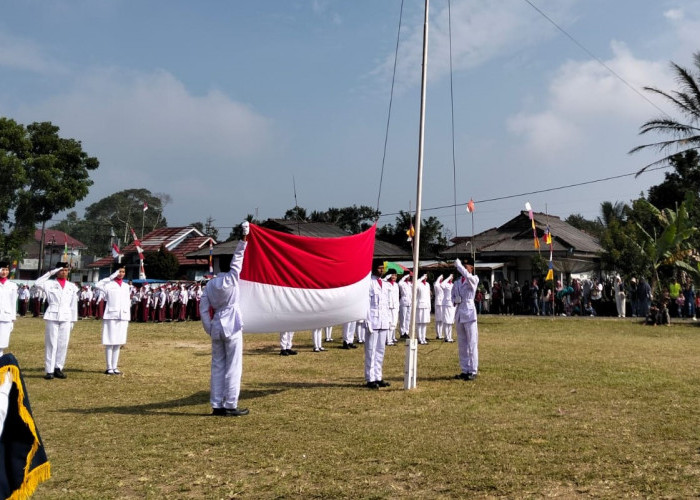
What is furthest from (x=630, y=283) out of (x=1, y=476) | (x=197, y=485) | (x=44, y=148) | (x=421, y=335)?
(x=44, y=148)

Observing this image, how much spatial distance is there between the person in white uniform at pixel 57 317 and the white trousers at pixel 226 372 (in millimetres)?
4954

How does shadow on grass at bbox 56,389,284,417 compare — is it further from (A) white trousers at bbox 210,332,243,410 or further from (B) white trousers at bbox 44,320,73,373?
(B) white trousers at bbox 44,320,73,373

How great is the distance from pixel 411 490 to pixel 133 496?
231cm

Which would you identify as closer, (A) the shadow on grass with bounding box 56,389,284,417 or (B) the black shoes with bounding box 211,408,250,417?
(B) the black shoes with bounding box 211,408,250,417

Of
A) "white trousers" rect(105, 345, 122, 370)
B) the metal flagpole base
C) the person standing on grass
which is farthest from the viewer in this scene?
"white trousers" rect(105, 345, 122, 370)

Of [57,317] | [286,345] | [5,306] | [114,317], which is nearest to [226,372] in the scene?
[57,317]

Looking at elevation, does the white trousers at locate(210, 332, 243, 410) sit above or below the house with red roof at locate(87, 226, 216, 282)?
below

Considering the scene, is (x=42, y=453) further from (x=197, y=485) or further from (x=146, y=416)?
(x=146, y=416)

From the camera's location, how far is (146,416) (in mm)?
8281

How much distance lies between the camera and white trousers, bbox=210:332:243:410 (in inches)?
324

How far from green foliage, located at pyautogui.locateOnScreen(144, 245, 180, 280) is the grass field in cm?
3233

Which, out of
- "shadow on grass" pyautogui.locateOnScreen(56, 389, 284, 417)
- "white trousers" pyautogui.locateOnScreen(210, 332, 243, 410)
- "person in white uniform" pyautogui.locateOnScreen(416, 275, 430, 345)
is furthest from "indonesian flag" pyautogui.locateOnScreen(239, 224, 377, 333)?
"person in white uniform" pyautogui.locateOnScreen(416, 275, 430, 345)

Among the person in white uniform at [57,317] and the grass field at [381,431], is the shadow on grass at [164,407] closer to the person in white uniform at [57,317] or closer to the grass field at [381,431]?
the grass field at [381,431]

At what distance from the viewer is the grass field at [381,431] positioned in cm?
537
